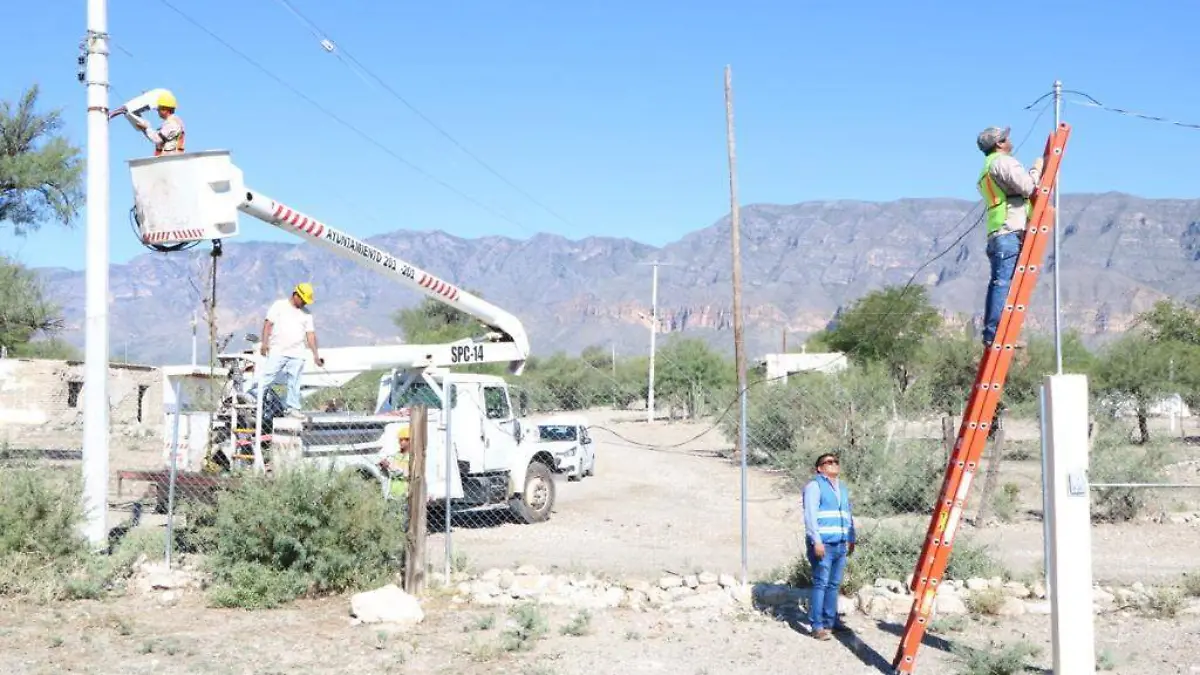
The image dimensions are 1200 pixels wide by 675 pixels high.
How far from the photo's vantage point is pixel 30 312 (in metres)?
32.9

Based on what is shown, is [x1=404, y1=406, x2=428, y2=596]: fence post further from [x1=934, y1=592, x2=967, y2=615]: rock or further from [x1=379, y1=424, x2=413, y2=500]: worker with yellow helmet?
[x1=934, y1=592, x2=967, y2=615]: rock

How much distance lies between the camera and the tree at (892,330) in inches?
1508

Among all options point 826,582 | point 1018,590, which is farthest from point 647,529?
point 826,582

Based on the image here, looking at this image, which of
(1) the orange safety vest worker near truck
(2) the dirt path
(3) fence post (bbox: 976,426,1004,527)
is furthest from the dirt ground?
(3) fence post (bbox: 976,426,1004,527)

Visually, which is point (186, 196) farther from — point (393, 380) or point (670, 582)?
point (670, 582)

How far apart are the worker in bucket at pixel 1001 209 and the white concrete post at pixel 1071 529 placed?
2.33 ft

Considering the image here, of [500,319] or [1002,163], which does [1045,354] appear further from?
[1002,163]

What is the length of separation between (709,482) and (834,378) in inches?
166

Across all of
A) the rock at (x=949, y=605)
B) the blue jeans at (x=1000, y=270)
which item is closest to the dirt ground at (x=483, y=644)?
the rock at (x=949, y=605)

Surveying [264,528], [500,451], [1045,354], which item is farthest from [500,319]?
[1045,354]

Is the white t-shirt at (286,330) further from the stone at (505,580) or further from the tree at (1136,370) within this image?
the tree at (1136,370)

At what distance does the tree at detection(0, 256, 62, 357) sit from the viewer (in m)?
32.6

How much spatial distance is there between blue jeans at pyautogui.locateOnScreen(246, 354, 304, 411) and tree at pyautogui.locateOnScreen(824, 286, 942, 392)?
18.4 metres

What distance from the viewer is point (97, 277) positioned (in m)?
12.4
